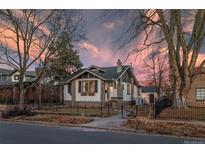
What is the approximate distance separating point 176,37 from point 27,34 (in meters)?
8.75

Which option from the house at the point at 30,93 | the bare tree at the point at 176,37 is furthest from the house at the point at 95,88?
the bare tree at the point at 176,37

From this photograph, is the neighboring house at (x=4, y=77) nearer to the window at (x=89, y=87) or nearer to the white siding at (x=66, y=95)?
the white siding at (x=66, y=95)

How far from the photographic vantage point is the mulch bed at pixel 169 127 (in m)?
13.1

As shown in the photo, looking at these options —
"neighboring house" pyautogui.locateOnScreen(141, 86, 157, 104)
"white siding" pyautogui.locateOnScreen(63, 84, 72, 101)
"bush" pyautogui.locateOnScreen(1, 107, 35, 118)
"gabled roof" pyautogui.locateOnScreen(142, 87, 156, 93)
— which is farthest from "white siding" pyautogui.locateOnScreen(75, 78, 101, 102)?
"bush" pyautogui.locateOnScreen(1, 107, 35, 118)

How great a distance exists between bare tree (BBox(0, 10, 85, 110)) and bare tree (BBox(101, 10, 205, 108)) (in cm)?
417

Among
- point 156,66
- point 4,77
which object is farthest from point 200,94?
point 4,77

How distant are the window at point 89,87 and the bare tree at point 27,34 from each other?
301 inches

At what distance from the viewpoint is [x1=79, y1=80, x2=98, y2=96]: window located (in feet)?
94.2

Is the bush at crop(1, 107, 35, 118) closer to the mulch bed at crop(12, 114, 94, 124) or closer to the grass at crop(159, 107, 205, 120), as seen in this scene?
the mulch bed at crop(12, 114, 94, 124)

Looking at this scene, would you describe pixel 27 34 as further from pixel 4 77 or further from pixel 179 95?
pixel 4 77
